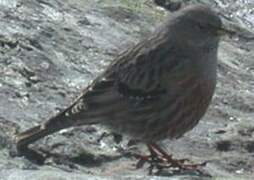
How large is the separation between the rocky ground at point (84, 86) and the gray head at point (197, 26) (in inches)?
23.9

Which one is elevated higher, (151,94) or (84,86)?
(151,94)

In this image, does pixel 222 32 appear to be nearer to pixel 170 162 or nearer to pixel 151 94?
pixel 151 94

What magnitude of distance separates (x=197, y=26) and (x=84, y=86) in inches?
36.7

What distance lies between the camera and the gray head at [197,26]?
7.64 meters

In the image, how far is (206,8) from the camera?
770cm

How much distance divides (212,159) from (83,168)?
949 millimetres

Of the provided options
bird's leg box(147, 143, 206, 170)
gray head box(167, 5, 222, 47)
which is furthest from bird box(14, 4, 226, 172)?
gray head box(167, 5, 222, 47)

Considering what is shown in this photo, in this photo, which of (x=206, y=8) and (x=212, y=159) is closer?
(x=212, y=159)

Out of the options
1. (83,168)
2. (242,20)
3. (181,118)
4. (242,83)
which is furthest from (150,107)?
(242,20)

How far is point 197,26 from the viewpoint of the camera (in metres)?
7.76

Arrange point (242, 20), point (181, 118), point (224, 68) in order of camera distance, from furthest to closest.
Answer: point (242, 20) → point (224, 68) → point (181, 118)

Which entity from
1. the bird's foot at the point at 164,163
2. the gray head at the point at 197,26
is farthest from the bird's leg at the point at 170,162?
the gray head at the point at 197,26

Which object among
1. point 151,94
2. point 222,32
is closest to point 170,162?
point 151,94

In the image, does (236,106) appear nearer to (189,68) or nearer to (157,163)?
(189,68)
